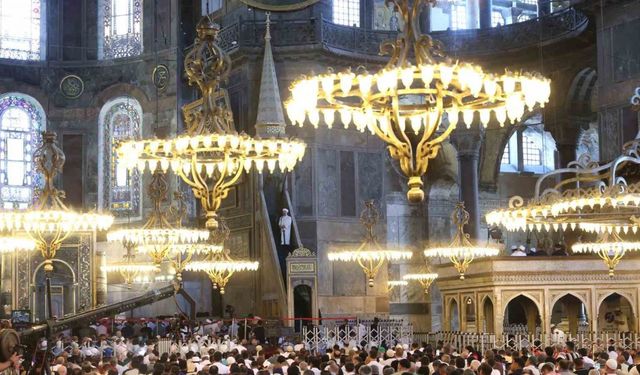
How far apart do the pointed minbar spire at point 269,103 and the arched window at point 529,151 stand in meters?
11.3

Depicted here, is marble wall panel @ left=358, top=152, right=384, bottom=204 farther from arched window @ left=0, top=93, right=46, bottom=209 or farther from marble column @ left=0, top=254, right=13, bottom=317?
arched window @ left=0, top=93, right=46, bottom=209

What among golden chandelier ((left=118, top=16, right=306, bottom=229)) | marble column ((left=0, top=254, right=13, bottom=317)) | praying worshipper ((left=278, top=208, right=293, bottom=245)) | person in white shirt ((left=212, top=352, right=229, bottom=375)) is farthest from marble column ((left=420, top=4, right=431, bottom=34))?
person in white shirt ((left=212, top=352, right=229, bottom=375))

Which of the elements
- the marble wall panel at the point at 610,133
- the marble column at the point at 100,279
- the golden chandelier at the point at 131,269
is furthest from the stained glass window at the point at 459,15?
the marble column at the point at 100,279

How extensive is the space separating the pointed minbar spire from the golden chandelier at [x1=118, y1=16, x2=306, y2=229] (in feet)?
37.0

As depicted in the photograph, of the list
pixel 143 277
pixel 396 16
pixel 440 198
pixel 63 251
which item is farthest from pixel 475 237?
pixel 63 251

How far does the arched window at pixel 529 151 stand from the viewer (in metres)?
35.3

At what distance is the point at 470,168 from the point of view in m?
30.4

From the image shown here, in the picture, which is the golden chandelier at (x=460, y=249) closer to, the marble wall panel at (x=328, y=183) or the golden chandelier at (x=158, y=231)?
the marble wall panel at (x=328, y=183)

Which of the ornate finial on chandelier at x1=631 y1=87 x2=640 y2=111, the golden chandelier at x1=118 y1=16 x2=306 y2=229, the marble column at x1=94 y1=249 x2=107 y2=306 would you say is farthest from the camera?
the marble column at x1=94 y1=249 x2=107 y2=306

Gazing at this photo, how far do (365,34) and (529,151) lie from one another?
10026mm

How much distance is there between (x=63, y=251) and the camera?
28.0m

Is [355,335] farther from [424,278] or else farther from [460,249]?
[424,278]

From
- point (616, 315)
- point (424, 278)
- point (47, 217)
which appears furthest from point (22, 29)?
point (616, 315)

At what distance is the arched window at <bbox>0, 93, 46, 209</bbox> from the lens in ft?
99.3
